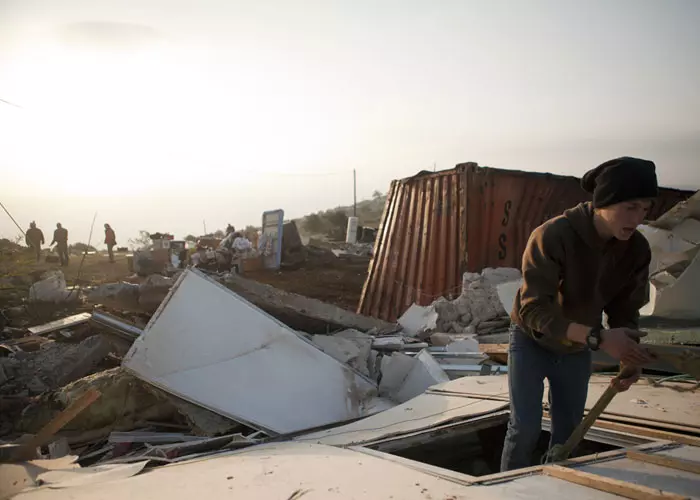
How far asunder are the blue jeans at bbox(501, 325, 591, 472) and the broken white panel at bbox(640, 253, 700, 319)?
7.82 ft

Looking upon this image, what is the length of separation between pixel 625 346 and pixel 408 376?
9.70ft

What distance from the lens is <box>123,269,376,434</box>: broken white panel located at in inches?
155

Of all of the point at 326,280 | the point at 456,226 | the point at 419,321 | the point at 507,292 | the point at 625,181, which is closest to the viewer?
the point at 625,181

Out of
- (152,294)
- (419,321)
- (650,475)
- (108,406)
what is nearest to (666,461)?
(650,475)

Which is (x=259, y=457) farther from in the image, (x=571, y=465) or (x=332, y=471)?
(x=571, y=465)

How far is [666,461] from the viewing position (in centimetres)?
190

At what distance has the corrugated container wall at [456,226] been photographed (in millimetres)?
7227

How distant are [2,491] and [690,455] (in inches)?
109

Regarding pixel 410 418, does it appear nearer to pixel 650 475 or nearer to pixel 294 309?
pixel 650 475

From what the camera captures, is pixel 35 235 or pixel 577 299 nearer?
pixel 577 299

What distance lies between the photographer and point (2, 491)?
2.33m

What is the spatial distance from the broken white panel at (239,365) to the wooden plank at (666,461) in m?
2.33

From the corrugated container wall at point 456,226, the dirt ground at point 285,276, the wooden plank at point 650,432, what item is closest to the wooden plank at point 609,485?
the wooden plank at point 650,432

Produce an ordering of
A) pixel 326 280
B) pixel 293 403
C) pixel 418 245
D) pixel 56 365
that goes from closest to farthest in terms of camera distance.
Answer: pixel 293 403 < pixel 56 365 < pixel 418 245 < pixel 326 280
